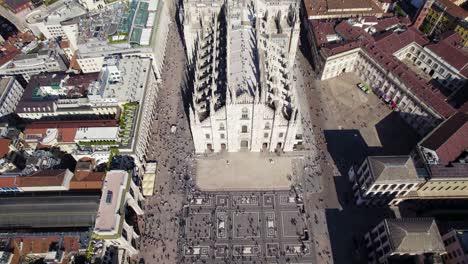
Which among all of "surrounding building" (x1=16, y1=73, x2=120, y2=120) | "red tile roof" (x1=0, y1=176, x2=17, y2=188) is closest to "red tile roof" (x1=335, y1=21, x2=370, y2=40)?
"surrounding building" (x1=16, y1=73, x2=120, y2=120)

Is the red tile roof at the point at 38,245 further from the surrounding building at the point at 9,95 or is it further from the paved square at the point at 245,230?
the surrounding building at the point at 9,95

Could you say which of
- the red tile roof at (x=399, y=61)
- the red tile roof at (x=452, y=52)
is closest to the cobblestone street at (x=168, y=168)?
the red tile roof at (x=399, y=61)

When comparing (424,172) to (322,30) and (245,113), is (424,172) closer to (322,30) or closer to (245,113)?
(245,113)

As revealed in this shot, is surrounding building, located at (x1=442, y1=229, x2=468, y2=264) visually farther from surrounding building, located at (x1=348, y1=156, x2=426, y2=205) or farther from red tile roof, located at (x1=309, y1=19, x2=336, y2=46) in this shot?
red tile roof, located at (x1=309, y1=19, x2=336, y2=46)

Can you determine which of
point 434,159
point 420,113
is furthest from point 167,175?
point 420,113

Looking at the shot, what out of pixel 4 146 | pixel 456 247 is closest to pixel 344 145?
pixel 456 247

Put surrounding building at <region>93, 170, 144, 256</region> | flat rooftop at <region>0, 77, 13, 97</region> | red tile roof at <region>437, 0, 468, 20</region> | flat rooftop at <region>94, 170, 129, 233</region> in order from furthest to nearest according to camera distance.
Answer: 1. red tile roof at <region>437, 0, 468, 20</region>
2. flat rooftop at <region>0, 77, 13, 97</region>
3. flat rooftop at <region>94, 170, 129, 233</region>
4. surrounding building at <region>93, 170, 144, 256</region>

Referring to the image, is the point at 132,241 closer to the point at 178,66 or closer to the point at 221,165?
the point at 221,165
